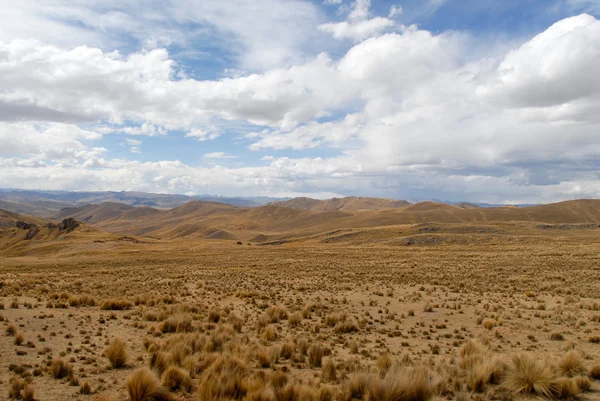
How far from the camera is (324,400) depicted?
6945 millimetres

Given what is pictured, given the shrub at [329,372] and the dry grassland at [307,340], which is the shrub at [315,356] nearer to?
the dry grassland at [307,340]

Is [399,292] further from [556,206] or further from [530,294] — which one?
[556,206]

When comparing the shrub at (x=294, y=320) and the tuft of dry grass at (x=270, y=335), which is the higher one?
the tuft of dry grass at (x=270, y=335)

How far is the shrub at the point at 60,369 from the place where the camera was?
821cm

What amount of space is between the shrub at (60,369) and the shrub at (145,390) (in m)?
2.35

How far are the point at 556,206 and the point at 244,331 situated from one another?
154m

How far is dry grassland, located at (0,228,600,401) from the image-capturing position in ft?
24.3

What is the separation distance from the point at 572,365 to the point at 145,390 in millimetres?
9751

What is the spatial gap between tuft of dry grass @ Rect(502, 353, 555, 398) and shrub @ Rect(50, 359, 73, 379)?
9.86 meters

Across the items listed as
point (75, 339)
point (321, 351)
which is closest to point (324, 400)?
point (321, 351)

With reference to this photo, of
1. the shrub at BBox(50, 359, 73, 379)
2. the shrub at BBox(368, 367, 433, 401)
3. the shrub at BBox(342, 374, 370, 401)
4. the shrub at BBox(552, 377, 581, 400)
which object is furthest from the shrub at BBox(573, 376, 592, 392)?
the shrub at BBox(50, 359, 73, 379)

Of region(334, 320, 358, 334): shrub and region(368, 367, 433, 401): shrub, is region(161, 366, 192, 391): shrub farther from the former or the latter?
region(334, 320, 358, 334): shrub

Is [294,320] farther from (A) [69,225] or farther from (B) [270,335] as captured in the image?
(A) [69,225]

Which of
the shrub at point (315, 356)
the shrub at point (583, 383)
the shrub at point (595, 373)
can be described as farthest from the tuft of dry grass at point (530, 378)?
the shrub at point (315, 356)
